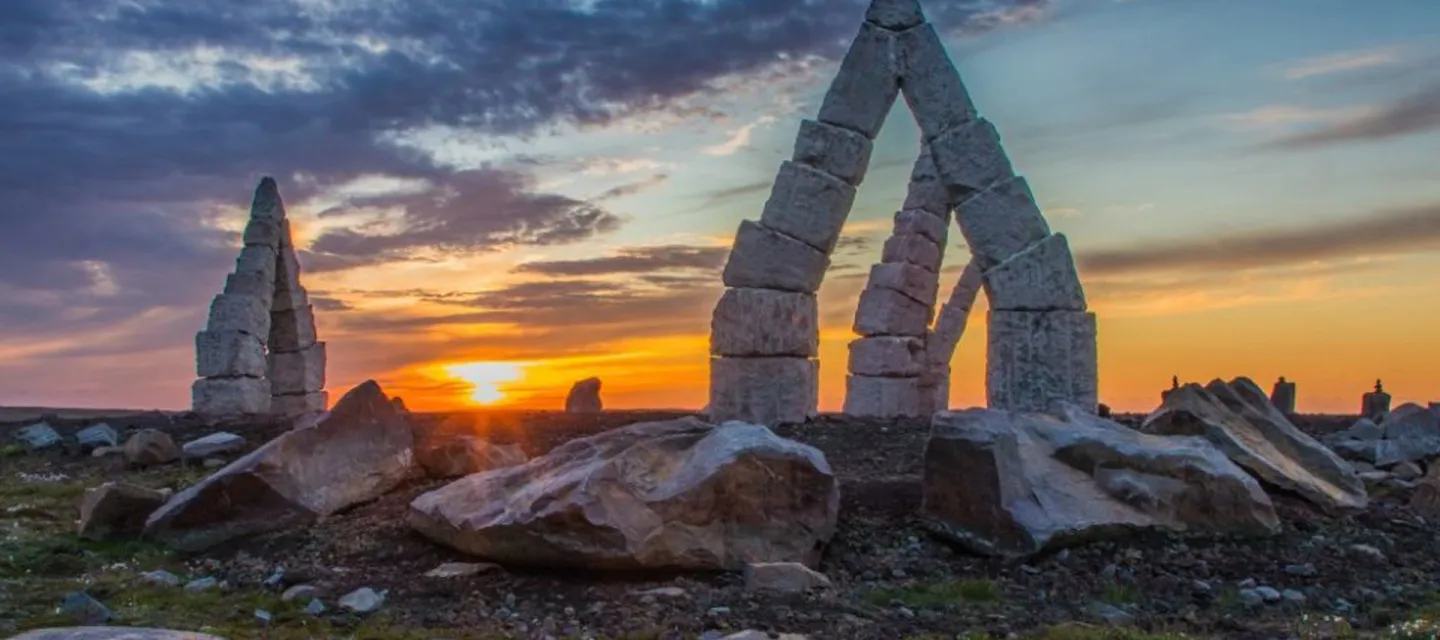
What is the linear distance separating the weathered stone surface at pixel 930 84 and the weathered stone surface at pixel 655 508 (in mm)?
7189

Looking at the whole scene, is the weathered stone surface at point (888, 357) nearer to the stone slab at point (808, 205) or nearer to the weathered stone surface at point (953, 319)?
the weathered stone surface at point (953, 319)

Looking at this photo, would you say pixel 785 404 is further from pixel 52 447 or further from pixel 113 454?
pixel 52 447

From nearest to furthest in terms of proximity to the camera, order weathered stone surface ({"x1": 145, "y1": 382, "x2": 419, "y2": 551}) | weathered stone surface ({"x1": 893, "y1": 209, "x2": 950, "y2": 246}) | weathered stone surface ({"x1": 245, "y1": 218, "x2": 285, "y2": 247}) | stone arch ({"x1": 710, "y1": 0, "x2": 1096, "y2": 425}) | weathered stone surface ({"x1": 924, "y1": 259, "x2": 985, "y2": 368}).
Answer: weathered stone surface ({"x1": 145, "y1": 382, "x2": 419, "y2": 551})
stone arch ({"x1": 710, "y1": 0, "x2": 1096, "y2": 425})
weathered stone surface ({"x1": 245, "y1": 218, "x2": 285, "y2": 247})
weathered stone surface ({"x1": 893, "y1": 209, "x2": 950, "y2": 246})
weathered stone surface ({"x1": 924, "y1": 259, "x2": 985, "y2": 368})

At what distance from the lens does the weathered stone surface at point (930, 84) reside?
48.0ft

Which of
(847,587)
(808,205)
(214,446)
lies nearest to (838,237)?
(808,205)

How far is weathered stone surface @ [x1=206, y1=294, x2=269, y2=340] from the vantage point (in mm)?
20328

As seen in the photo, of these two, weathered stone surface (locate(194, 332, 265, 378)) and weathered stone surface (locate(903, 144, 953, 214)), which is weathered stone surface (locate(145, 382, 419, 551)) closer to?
weathered stone surface (locate(194, 332, 265, 378))

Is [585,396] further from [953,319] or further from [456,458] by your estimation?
[456,458]

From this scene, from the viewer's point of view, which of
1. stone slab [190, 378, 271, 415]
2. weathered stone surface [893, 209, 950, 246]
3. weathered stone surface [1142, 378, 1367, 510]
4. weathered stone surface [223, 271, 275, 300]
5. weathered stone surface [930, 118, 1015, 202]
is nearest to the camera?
weathered stone surface [1142, 378, 1367, 510]

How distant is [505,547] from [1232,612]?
4.30m

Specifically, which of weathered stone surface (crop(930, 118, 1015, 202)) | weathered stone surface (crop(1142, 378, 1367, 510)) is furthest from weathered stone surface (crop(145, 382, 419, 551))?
weathered stone surface (crop(930, 118, 1015, 202))

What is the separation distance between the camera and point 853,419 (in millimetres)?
15477

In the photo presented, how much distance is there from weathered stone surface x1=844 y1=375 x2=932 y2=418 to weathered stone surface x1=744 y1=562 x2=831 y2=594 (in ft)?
46.4

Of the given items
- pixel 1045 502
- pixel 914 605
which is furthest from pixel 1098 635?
pixel 1045 502
